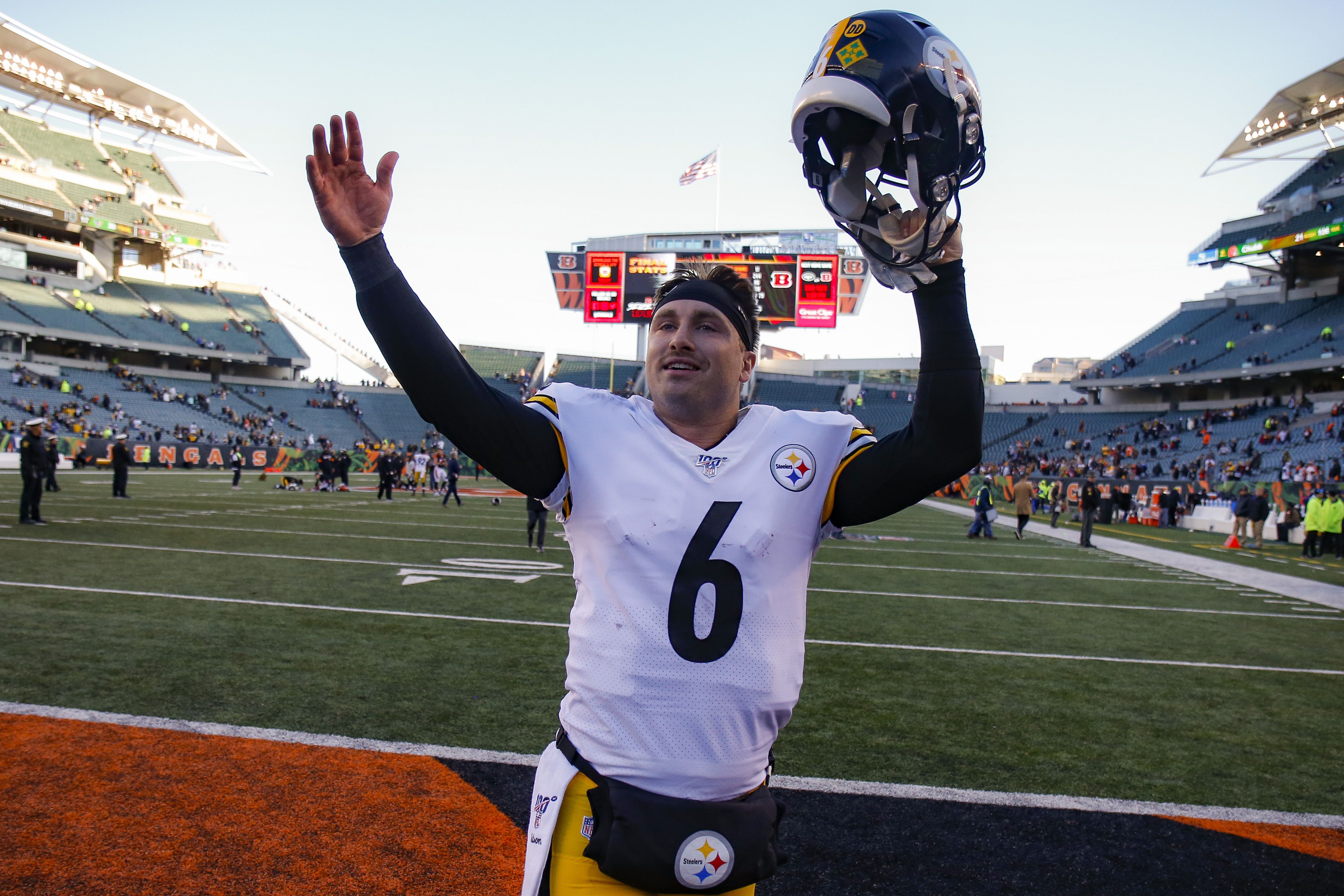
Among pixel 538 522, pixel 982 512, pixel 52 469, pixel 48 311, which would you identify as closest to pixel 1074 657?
pixel 538 522

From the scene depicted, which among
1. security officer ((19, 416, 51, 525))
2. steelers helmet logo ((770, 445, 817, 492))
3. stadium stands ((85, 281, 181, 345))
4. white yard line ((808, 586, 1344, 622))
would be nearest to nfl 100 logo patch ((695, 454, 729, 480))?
steelers helmet logo ((770, 445, 817, 492))

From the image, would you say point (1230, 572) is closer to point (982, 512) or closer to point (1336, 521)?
point (982, 512)

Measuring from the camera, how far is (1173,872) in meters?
3.32

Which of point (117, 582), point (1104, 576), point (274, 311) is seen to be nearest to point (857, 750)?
point (117, 582)

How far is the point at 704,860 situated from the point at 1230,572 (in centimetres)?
1489

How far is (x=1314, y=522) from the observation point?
1780 cm

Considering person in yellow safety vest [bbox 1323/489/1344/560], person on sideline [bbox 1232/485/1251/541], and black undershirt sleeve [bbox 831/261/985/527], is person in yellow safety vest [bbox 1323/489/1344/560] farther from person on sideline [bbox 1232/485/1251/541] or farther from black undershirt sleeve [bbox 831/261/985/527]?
black undershirt sleeve [bbox 831/261/985/527]

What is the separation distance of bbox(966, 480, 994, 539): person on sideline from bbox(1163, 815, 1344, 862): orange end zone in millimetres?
14807

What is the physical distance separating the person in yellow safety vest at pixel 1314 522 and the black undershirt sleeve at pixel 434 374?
20507 mm

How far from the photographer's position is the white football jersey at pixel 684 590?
5.61 ft

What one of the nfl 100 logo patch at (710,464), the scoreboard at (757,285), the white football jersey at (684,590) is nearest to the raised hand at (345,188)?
the white football jersey at (684,590)

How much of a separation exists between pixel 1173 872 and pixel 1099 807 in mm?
578

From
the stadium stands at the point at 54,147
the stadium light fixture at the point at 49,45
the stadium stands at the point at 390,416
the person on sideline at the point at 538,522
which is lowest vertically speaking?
the person on sideline at the point at 538,522

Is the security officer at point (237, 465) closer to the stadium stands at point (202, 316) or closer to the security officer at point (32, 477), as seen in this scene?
the security officer at point (32, 477)
